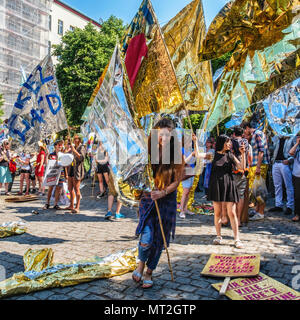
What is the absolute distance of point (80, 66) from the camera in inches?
1032

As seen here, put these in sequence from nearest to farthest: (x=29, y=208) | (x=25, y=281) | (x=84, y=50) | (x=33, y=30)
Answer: (x=25, y=281)
(x=29, y=208)
(x=84, y=50)
(x=33, y=30)

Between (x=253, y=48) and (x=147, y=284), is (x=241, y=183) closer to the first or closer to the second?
(x=253, y=48)

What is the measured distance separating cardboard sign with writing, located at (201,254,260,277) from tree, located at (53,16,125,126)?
2254 cm

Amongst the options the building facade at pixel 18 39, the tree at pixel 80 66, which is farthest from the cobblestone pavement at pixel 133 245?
the building facade at pixel 18 39

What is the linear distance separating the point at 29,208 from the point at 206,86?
19.1ft

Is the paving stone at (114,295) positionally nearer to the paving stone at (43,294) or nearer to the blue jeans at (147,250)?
the blue jeans at (147,250)

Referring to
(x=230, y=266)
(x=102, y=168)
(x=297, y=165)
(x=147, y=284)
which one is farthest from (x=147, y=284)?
(x=102, y=168)

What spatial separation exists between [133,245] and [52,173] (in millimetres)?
4146

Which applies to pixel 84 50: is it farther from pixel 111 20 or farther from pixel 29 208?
pixel 29 208

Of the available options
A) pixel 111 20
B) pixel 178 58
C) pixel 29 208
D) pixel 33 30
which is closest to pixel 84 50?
pixel 111 20

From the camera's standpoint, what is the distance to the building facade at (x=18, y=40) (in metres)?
35.8

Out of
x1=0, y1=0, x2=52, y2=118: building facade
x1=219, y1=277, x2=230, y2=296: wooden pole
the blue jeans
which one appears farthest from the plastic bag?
x1=0, y1=0, x2=52, y2=118: building facade

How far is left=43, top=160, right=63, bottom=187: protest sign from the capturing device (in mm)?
8172

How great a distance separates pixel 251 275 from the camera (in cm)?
353
